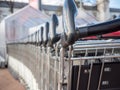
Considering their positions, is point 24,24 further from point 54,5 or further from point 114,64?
point 114,64

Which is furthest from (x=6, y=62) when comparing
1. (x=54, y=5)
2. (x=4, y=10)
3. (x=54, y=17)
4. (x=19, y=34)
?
(x=54, y=17)

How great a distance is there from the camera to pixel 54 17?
58.9 inches

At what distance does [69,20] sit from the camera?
0.94 metres

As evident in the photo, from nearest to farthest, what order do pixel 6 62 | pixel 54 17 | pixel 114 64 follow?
1. pixel 114 64
2. pixel 54 17
3. pixel 6 62

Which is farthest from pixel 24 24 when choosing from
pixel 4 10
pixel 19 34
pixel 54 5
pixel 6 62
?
pixel 54 5

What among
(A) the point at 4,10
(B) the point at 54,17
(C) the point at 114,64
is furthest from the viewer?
(A) the point at 4,10

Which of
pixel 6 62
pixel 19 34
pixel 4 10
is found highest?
pixel 4 10

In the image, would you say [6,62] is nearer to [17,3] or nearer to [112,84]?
[17,3]

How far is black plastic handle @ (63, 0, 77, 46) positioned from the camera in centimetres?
93

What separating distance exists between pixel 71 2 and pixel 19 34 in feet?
30.5

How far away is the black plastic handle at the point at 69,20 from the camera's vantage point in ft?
3.05

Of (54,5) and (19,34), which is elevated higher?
(54,5)

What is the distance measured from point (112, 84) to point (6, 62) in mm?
8734

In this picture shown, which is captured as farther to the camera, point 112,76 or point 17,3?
point 17,3
